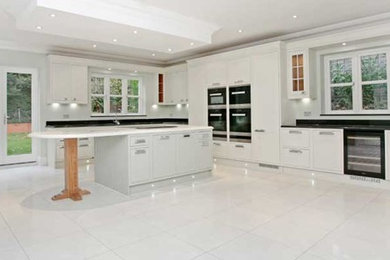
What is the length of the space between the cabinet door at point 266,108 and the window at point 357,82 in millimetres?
1042

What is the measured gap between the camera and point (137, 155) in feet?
13.3

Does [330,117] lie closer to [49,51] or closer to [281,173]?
[281,173]

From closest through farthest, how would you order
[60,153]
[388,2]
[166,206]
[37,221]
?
1. [37,221]
2. [166,206]
3. [388,2]
4. [60,153]

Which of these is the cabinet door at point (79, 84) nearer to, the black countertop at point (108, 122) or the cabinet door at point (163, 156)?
the black countertop at point (108, 122)

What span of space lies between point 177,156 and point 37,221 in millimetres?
2140

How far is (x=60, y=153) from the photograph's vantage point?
6.02 m

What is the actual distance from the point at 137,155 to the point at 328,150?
3.04 metres

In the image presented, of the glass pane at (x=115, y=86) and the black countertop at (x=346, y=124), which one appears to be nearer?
the black countertop at (x=346, y=124)

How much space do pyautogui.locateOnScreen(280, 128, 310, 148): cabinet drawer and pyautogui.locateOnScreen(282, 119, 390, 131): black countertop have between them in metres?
0.11

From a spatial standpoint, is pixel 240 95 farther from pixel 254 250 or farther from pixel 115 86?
pixel 254 250

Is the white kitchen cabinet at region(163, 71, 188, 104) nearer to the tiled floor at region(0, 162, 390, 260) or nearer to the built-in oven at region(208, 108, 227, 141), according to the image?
the built-in oven at region(208, 108, 227, 141)

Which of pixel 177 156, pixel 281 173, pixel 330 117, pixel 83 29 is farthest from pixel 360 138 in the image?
pixel 83 29

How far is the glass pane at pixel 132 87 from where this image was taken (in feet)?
25.7

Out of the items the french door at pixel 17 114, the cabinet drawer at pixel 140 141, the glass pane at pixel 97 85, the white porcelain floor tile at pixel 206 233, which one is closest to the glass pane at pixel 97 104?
the glass pane at pixel 97 85
